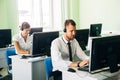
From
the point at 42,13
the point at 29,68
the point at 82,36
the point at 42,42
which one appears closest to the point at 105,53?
the point at 42,42

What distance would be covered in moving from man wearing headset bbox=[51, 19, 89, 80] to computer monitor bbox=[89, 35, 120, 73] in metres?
0.31

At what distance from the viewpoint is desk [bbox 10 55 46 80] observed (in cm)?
287

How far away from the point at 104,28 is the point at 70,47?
331cm

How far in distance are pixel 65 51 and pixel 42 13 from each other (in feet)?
12.4

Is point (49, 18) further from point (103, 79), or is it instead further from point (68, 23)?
point (103, 79)

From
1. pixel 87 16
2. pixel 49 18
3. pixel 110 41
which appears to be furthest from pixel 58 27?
pixel 110 41

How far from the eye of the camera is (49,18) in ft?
21.1

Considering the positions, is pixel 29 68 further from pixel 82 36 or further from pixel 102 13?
pixel 102 13

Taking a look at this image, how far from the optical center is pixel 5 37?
3820 mm

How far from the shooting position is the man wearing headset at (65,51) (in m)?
2.32

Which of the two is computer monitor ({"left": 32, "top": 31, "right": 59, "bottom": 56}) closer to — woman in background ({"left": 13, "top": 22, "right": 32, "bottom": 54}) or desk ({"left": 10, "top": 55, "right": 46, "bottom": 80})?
desk ({"left": 10, "top": 55, "right": 46, "bottom": 80})

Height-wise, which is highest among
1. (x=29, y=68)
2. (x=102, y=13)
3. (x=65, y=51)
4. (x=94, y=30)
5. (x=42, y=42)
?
(x=102, y=13)

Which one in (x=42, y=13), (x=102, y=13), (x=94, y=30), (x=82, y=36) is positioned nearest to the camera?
(x=82, y=36)

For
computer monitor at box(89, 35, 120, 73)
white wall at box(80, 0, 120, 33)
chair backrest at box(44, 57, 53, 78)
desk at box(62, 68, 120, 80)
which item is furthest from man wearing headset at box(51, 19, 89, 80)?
white wall at box(80, 0, 120, 33)
